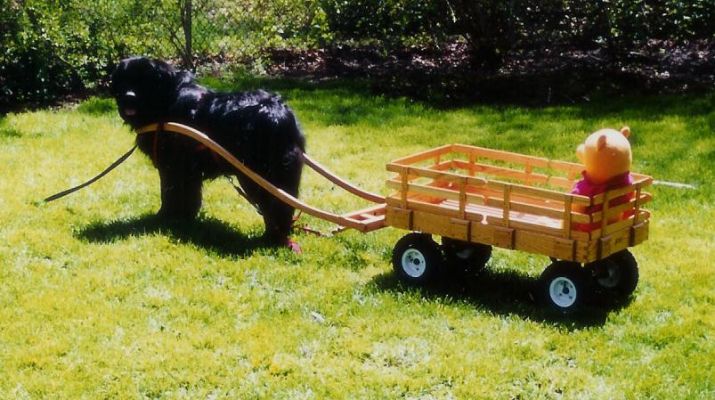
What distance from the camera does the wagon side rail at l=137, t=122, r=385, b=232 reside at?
621 cm

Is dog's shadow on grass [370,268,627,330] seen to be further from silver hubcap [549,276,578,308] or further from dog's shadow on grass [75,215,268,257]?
dog's shadow on grass [75,215,268,257]

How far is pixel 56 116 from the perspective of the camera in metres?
10.5

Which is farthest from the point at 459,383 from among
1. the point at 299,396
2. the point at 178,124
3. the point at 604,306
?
the point at 178,124

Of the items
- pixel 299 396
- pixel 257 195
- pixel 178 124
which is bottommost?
pixel 299 396

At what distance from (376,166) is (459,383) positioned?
13.6ft

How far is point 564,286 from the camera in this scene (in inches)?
221

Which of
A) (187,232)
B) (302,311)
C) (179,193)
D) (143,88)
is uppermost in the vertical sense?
(143,88)

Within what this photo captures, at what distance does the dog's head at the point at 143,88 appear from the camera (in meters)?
7.06

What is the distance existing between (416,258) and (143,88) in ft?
8.12

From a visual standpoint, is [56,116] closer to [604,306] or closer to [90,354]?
[90,354]

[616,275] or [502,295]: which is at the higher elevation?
[616,275]

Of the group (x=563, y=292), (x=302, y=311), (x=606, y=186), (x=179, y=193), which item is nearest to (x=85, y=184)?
(x=179, y=193)

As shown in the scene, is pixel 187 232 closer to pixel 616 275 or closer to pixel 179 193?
pixel 179 193


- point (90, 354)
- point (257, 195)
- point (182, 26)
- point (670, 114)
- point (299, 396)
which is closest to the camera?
point (299, 396)
